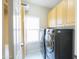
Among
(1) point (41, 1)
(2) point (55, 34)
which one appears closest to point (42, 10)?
(1) point (41, 1)

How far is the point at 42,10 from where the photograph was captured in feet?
15.3

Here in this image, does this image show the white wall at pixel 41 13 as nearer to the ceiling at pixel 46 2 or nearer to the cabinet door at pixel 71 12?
the ceiling at pixel 46 2

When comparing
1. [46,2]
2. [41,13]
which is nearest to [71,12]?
[46,2]

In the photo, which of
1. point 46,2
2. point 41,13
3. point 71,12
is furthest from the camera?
point 41,13

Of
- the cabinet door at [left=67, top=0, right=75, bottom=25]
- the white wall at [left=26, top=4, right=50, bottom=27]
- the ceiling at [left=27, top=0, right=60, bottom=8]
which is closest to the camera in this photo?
the cabinet door at [left=67, top=0, right=75, bottom=25]

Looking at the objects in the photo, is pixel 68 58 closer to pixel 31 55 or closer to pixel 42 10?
pixel 31 55

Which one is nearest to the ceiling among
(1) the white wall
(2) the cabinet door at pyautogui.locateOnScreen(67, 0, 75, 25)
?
(1) the white wall

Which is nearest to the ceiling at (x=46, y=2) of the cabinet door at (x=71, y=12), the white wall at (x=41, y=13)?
the white wall at (x=41, y=13)

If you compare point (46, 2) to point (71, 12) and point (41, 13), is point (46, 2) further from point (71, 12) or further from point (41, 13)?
point (71, 12)

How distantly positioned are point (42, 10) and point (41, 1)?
49 cm

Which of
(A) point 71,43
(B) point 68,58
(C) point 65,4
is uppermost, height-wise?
(C) point 65,4

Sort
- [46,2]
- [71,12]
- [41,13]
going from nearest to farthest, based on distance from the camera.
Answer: [71,12] → [46,2] → [41,13]

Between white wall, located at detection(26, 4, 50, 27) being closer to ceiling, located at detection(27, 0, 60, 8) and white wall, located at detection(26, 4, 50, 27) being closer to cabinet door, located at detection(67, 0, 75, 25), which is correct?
ceiling, located at detection(27, 0, 60, 8)

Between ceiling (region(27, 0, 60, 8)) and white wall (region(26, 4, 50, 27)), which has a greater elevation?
ceiling (region(27, 0, 60, 8))
